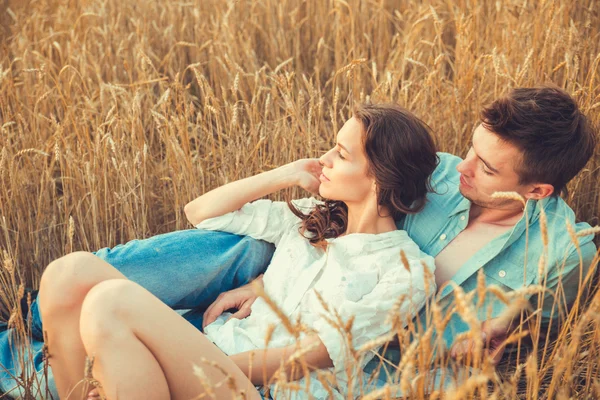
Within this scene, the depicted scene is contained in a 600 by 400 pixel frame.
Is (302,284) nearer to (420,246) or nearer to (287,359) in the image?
(287,359)

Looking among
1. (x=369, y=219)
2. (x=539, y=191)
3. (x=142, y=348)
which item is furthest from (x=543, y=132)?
(x=142, y=348)

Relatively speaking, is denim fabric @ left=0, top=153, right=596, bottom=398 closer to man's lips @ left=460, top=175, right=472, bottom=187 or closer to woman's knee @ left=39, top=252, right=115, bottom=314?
man's lips @ left=460, top=175, right=472, bottom=187

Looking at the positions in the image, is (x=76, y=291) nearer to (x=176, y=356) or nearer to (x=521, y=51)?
(x=176, y=356)

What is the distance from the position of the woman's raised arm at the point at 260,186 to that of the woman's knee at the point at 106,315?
68 centimetres

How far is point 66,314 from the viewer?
1.80m

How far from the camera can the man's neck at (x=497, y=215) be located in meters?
2.14

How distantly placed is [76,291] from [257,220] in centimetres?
73

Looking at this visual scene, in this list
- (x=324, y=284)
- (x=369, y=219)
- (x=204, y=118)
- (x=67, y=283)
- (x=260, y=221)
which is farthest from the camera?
(x=204, y=118)

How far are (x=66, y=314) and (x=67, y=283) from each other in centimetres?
8

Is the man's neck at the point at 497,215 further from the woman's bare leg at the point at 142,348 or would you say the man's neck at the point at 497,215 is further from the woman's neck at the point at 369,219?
the woman's bare leg at the point at 142,348

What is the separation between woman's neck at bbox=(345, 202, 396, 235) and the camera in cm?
212

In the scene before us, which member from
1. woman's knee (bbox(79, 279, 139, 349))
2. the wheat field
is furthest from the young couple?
the wheat field

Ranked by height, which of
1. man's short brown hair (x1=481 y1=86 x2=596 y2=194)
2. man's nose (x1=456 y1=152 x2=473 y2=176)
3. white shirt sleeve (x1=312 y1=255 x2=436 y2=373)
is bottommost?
white shirt sleeve (x1=312 y1=255 x2=436 y2=373)

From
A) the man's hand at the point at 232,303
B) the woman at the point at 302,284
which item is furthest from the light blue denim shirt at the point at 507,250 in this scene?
the man's hand at the point at 232,303
